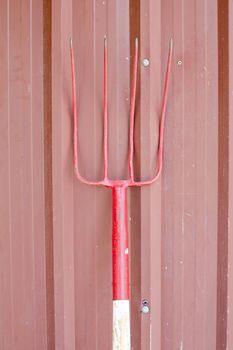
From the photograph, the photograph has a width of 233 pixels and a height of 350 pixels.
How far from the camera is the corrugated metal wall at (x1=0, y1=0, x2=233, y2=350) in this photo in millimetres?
1323

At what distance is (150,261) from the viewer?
1.35 m

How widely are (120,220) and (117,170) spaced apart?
19 centimetres

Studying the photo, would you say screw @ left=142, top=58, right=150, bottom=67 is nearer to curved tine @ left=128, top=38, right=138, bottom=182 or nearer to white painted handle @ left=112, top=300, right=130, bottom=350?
curved tine @ left=128, top=38, right=138, bottom=182

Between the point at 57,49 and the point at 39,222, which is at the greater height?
the point at 57,49

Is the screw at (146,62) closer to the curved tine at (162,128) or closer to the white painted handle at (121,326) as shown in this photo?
the curved tine at (162,128)

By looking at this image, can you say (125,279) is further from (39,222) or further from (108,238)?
(39,222)

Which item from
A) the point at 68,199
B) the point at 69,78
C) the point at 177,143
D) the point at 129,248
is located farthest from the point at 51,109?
the point at 129,248

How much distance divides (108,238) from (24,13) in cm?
83

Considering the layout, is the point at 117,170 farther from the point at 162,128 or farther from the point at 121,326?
the point at 121,326

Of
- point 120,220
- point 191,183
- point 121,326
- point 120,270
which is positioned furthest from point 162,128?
point 121,326

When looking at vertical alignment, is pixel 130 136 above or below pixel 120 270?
above

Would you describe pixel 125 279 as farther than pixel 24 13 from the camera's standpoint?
No

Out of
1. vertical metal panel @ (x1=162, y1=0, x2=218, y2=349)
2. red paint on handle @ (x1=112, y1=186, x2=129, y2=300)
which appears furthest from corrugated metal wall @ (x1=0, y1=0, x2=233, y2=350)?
red paint on handle @ (x1=112, y1=186, x2=129, y2=300)

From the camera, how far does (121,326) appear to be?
1.21 meters
